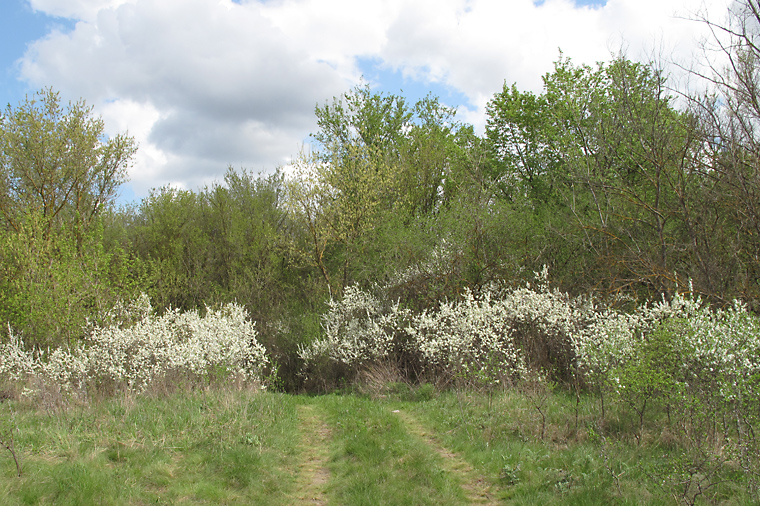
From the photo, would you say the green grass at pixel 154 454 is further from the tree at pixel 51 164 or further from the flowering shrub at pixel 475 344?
the tree at pixel 51 164

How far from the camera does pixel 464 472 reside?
217 inches

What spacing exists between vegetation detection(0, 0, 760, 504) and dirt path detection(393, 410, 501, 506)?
0.13ft

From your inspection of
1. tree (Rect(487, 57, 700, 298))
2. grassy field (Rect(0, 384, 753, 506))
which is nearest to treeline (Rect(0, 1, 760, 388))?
tree (Rect(487, 57, 700, 298))

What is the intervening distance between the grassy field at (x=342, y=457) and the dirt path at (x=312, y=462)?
0.02 metres

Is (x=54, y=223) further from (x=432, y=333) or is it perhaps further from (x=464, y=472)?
(x=464, y=472)

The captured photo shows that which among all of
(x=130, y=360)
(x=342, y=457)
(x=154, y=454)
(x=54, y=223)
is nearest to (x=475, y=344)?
(x=342, y=457)

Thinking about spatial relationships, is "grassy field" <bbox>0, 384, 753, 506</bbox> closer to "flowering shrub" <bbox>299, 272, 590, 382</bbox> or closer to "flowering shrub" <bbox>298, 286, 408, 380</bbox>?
"flowering shrub" <bbox>299, 272, 590, 382</bbox>

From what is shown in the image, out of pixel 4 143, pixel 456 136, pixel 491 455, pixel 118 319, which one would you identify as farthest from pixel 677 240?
pixel 4 143

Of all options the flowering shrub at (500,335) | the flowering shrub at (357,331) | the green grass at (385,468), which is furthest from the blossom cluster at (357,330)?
the green grass at (385,468)

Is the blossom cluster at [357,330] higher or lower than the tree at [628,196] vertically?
lower

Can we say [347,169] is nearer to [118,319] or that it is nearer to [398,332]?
[398,332]

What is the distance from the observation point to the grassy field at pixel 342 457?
4.59 meters

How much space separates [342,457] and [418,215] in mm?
11151

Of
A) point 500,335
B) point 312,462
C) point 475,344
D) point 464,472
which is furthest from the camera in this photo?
point 475,344
